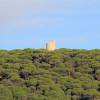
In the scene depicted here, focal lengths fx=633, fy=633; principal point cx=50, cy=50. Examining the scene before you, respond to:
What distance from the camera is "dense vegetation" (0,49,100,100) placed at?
26.3 metres

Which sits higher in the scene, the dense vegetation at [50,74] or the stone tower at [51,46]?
the stone tower at [51,46]

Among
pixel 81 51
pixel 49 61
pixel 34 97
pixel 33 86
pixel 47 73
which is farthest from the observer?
pixel 81 51

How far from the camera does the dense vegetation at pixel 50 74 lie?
2627 centimetres

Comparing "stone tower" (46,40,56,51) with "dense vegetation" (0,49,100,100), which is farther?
"stone tower" (46,40,56,51)

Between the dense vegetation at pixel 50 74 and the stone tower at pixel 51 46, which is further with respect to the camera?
the stone tower at pixel 51 46

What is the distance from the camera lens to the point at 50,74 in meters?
28.9

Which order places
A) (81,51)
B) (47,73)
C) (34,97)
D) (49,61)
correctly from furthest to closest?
(81,51)
(49,61)
(47,73)
(34,97)

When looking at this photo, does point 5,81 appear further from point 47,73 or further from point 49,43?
point 49,43

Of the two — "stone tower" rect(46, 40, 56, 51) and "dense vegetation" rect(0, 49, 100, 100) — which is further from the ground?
"stone tower" rect(46, 40, 56, 51)

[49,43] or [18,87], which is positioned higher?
[49,43]

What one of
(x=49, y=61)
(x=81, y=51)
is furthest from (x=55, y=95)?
(x=81, y=51)

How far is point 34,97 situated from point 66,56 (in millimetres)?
6717

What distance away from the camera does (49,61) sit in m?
31.2

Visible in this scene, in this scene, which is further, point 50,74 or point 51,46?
point 51,46
